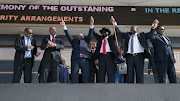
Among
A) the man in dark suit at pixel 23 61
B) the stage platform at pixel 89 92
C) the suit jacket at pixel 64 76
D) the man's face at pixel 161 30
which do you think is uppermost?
the man's face at pixel 161 30

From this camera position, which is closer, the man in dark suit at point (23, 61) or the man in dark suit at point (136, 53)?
the man in dark suit at point (136, 53)

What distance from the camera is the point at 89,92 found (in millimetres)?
2375

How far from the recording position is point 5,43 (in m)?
8.19

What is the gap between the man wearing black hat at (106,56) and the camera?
4016mm

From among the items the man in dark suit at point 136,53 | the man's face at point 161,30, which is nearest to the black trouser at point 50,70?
the man in dark suit at point 136,53

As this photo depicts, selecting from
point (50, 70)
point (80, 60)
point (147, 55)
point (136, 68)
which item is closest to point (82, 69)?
point (80, 60)

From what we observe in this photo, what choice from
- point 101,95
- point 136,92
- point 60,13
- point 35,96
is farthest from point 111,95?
point 60,13

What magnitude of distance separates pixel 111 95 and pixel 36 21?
5308mm

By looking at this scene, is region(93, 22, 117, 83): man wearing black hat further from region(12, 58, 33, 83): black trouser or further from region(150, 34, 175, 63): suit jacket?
region(12, 58, 33, 83): black trouser

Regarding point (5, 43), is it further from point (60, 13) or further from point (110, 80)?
point (110, 80)

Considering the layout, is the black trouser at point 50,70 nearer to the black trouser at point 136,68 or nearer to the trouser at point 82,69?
the trouser at point 82,69

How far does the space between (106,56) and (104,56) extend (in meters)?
0.04

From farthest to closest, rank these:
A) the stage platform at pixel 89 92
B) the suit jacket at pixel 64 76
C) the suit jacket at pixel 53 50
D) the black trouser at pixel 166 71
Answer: the suit jacket at pixel 64 76, the suit jacket at pixel 53 50, the black trouser at pixel 166 71, the stage platform at pixel 89 92

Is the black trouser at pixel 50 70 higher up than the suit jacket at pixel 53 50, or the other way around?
the suit jacket at pixel 53 50
